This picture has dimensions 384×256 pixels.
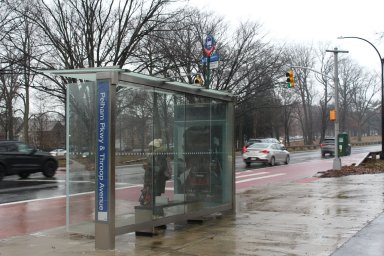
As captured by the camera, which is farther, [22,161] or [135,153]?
[22,161]

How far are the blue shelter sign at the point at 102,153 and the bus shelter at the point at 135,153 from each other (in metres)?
0.01

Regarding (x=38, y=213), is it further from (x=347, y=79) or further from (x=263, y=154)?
(x=347, y=79)

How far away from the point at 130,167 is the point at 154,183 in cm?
49

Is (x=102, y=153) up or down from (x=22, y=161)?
up

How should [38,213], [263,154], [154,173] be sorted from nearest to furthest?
[154,173] < [38,213] < [263,154]

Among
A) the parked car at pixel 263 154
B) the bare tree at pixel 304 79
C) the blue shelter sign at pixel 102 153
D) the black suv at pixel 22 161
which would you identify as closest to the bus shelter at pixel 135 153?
the blue shelter sign at pixel 102 153

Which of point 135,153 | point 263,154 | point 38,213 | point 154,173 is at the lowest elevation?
point 38,213

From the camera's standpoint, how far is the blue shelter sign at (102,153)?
6824 mm

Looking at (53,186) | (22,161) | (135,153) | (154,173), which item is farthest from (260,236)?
(22,161)

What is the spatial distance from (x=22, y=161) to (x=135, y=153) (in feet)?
47.5

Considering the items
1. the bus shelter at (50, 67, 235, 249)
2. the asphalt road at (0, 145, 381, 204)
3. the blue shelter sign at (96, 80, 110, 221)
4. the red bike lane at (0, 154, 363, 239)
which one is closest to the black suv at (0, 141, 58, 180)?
the asphalt road at (0, 145, 381, 204)

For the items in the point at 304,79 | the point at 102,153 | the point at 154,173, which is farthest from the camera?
the point at 304,79

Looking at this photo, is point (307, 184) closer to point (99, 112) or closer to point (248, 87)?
point (99, 112)

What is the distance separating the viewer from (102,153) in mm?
6875
